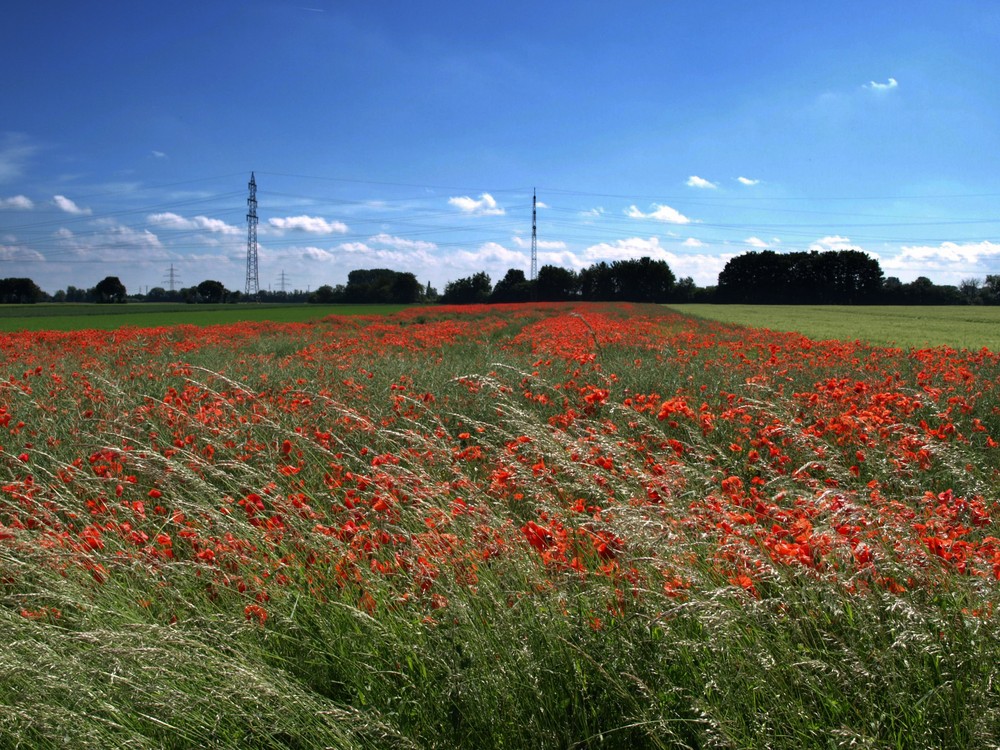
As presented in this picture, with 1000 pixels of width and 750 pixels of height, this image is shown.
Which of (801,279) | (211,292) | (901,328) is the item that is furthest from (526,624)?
(801,279)

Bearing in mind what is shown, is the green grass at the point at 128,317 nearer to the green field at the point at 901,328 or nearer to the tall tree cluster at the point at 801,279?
Result: the green field at the point at 901,328

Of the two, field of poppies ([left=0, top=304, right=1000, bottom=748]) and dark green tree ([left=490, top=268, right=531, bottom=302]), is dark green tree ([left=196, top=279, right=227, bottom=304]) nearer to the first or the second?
dark green tree ([left=490, top=268, right=531, bottom=302])

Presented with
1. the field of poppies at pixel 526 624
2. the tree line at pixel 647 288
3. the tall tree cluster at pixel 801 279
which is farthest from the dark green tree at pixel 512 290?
the field of poppies at pixel 526 624

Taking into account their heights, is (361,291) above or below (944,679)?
above

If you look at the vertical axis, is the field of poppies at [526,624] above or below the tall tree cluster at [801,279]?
below

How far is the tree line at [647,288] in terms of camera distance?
6794 cm

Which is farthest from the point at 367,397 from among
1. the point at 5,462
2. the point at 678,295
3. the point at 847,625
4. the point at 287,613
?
the point at 678,295

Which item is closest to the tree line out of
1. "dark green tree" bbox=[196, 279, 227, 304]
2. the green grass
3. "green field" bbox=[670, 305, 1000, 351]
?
"dark green tree" bbox=[196, 279, 227, 304]

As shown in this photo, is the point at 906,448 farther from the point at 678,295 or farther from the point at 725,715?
Answer: the point at 678,295

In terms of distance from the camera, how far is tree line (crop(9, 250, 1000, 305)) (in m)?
67.9

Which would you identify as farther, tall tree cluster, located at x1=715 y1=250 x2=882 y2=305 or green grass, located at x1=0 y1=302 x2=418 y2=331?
tall tree cluster, located at x1=715 y1=250 x2=882 y2=305

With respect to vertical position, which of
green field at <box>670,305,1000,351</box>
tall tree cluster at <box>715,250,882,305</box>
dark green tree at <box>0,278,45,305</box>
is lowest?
green field at <box>670,305,1000,351</box>

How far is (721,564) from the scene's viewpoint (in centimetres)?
232

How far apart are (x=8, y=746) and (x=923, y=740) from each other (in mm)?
2632
